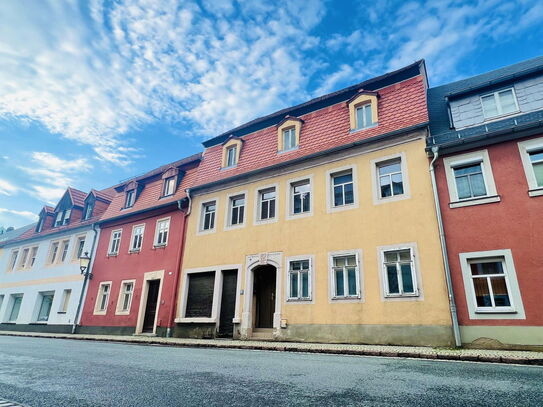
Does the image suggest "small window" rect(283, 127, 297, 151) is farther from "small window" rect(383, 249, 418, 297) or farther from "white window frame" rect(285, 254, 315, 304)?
"small window" rect(383, 249, 418, 297)

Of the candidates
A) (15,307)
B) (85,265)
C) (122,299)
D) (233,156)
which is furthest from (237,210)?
(15,307)

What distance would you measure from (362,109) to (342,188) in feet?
12.2

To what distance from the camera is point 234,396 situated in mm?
3514

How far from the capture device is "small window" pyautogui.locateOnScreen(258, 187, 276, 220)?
1543cm

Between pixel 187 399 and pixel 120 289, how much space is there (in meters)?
18.1

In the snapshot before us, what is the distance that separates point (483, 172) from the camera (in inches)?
433

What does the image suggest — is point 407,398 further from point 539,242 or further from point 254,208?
Result: point 254,208

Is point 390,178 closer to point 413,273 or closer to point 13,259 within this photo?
point 413,273

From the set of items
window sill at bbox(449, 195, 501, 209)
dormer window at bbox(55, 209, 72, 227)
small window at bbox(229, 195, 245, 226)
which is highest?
dormer window at bbox(55, 209, 72, 227)

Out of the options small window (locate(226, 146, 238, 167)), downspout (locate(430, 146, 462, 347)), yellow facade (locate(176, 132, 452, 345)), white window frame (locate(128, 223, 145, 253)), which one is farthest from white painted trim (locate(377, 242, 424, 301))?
white window frame (locate(128, 223, 145, 253))

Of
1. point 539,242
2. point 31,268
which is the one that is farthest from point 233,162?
point 31,268

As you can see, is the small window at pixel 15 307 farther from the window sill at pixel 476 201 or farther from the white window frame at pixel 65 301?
the window sill at pixel 476 201

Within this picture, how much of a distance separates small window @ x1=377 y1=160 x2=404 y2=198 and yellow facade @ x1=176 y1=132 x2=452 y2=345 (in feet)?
0.93

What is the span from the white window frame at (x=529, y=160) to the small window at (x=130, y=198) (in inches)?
819
